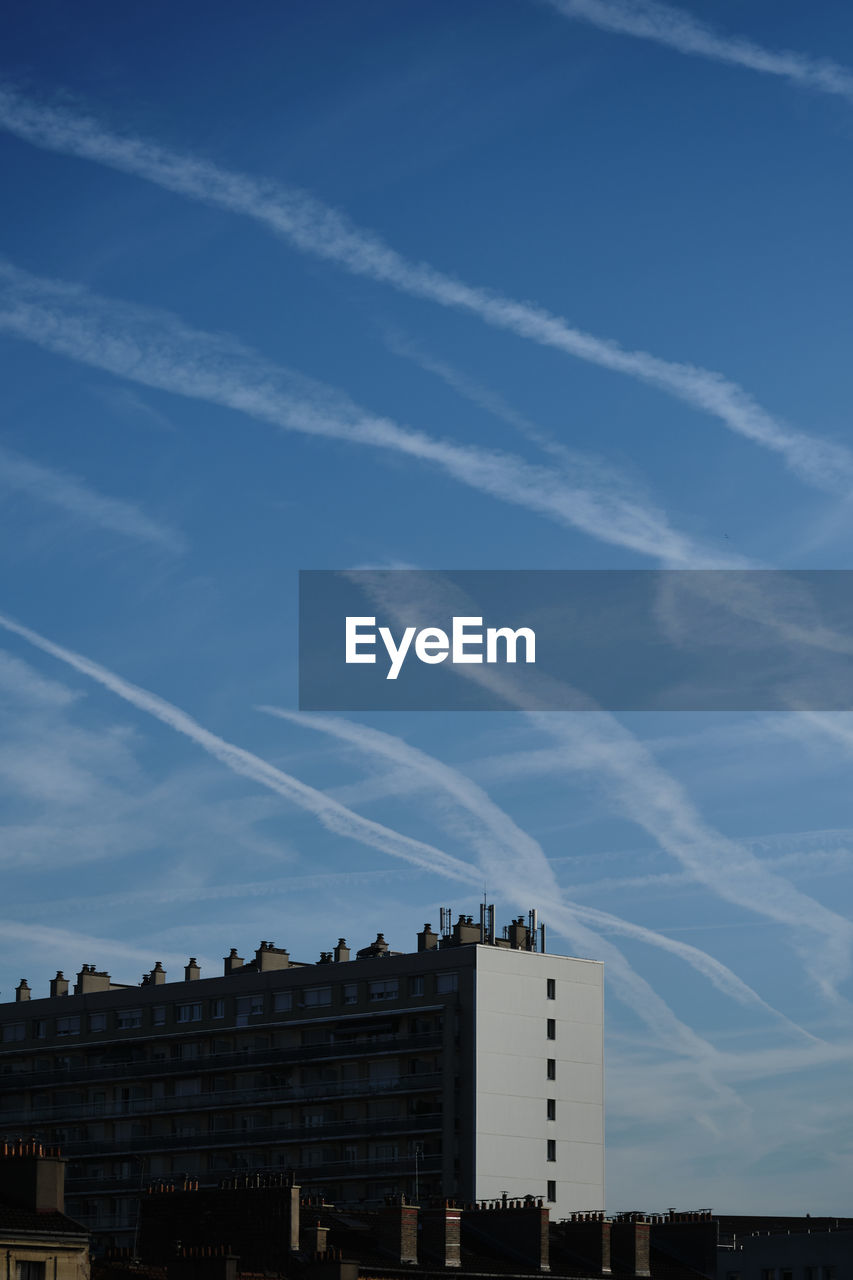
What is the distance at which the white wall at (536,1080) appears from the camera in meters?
119

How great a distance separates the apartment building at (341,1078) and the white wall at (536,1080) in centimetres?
12

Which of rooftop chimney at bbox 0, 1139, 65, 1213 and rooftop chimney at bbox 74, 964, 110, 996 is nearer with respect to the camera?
rooftop chimney at bbox 0, 1139, 65, 1213

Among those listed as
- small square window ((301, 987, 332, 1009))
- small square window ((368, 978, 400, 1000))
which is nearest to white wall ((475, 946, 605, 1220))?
small square window ((368, 978, 400, 1000))

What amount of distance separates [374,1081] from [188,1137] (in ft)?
52.1

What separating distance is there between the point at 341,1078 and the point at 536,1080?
42.0 ft

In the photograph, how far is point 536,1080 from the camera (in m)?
123

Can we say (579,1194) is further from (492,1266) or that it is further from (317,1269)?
(317,1269)

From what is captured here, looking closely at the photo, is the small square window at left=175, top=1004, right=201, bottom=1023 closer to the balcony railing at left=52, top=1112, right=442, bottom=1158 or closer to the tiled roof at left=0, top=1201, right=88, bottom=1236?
the balcony railing at left=52, top=1112, right=442, bottom=1158

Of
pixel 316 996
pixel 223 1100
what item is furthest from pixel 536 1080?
pixel 223 1100

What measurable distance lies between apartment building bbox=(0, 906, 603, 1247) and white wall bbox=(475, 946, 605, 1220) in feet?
0.39

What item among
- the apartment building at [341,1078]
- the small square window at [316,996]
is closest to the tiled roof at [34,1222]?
the apartment building at [341,1078]

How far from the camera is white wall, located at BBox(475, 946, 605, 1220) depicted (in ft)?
391

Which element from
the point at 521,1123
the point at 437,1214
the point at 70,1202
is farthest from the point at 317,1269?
the point at 70,1202

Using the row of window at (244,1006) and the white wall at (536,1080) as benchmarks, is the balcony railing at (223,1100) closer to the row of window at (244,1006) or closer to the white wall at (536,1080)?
the white wall at (536,1080)
